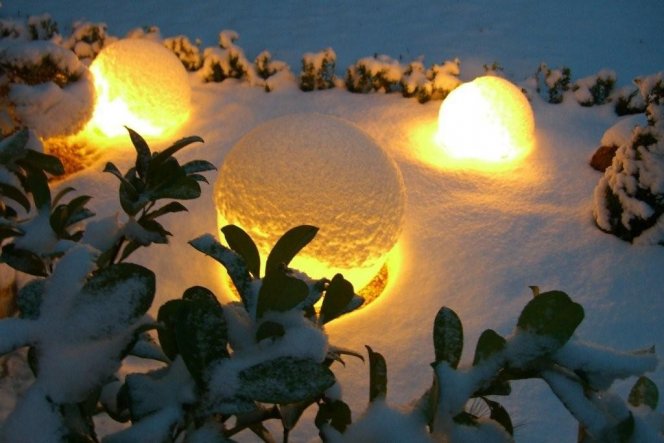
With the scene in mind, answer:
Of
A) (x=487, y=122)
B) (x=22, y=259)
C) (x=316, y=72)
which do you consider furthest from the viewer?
(x=316, y=72)

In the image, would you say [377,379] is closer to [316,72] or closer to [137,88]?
[137,88]

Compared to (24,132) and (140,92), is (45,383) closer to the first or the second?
(24,132)

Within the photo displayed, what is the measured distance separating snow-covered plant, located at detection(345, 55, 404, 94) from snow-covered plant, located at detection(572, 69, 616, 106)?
1.65 m

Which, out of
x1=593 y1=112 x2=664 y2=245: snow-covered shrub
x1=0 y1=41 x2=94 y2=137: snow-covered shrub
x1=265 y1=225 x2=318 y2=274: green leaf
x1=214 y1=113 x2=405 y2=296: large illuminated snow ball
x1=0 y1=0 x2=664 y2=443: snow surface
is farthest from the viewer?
x1=0 y1=41 x2=94 y2=137: snow-covered shrub

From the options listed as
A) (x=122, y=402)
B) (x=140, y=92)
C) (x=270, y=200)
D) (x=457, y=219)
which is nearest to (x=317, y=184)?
(x=270, y=200)

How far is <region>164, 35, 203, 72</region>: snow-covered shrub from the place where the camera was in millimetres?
5898

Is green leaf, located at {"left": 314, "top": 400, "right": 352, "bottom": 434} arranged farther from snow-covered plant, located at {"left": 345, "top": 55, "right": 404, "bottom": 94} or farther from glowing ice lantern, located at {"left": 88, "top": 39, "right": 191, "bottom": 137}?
snow-covered plant, located at {"left": 345, "top": 55, "right": 404, "bottom": 94}

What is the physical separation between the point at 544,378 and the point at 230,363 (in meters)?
0.40

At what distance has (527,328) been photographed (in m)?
0.74

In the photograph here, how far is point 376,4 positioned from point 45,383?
25.4 feet

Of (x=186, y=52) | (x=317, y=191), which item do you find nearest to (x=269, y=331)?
(x=317, y=191)

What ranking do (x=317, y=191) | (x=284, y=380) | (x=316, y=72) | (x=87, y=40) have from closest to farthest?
1. (x=284, y=380)
2. (x=317, y=191)
3. (x=316, y=72)
4. (x=87, y=40)

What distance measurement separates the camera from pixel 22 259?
1123mm

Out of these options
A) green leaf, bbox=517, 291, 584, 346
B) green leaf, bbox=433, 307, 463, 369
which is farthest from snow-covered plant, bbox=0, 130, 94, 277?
green leaf, bbox=517, 291, 584, 346
